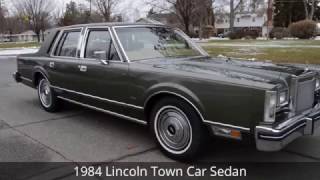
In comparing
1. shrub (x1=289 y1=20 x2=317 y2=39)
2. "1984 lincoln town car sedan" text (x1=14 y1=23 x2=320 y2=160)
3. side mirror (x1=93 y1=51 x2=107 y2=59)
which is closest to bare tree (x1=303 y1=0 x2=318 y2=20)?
shrub (x1=289 y1=20 x2=317 y2=39)

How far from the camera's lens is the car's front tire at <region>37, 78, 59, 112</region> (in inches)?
255

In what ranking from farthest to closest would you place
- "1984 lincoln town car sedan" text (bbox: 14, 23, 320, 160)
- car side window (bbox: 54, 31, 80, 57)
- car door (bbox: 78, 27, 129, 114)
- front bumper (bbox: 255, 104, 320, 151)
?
car side window (bbox: 54, 31, 80, 57) < car door (bbox: 78, 27, 129, 114) < "1984 lincoln town car sedan" text (bbox: 14, 23, 320, 160) < front bumper (bbox: 255, 104, 320, 151)

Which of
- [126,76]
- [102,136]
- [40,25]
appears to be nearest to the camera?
[126,76]

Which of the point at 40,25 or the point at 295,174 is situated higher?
the point at 40,25

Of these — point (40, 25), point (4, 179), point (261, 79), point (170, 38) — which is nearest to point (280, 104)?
point (261, 79)

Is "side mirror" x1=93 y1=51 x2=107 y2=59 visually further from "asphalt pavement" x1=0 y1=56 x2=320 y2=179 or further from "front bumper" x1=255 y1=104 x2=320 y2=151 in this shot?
"front bumper" x1=255 y1=104 x2=320 y2=151

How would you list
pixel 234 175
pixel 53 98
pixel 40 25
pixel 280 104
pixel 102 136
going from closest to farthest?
pixel 280 104 < pixel 234 175 < pixel 102 136 < pixel 53 98 < pixel 40 25

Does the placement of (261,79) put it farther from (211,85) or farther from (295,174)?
(295,174)

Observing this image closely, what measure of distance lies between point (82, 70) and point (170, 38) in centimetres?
140

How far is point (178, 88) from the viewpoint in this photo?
401 cm

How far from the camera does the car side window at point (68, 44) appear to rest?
583 cm

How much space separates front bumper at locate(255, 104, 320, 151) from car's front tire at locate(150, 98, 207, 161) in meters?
0.72

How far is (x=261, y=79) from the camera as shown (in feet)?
11.9

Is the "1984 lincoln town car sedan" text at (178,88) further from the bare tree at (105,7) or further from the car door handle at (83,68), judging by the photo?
the bare tree at (105,7)
